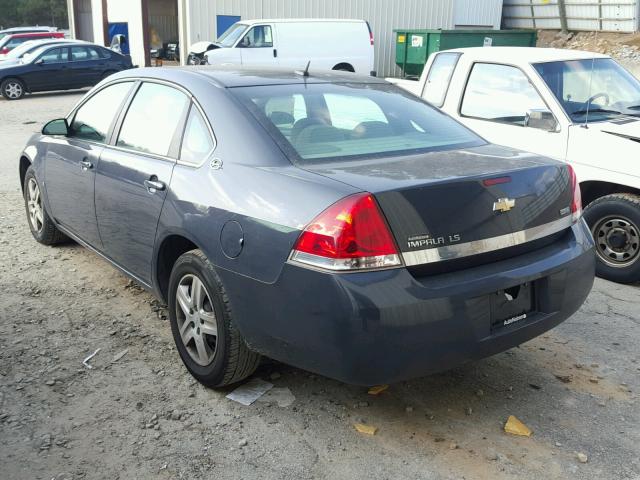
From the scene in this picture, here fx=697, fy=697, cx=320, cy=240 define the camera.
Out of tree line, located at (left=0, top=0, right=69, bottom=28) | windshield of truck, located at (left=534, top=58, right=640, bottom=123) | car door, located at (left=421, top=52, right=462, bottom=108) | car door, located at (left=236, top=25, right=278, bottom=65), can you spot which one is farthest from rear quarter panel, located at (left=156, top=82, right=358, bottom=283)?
tree line, located at (left=0, top=0, right=69, bottom=28)

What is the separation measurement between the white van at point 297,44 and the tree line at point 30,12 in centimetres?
5181

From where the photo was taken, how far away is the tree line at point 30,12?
207 feet

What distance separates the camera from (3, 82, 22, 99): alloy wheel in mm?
19145

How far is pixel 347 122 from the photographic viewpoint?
12.4ft

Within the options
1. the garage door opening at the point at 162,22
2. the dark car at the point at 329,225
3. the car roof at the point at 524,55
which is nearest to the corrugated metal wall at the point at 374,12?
the garage door opening at the point at 162,22

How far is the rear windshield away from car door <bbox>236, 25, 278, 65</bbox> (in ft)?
51.6

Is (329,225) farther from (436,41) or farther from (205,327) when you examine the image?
(436,41)

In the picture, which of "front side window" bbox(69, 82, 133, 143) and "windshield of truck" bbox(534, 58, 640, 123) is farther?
"windshield of truck" bbox(534, 58, 640, 123)

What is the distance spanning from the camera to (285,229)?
9.70 feet

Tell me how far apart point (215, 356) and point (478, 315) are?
1.32m

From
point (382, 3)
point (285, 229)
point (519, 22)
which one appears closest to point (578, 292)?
point (285, 229)

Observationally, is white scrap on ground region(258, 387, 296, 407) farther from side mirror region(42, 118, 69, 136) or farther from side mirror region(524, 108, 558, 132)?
side mirror region(524, 108, 558, 132)

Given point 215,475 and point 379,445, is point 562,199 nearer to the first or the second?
point 379,445

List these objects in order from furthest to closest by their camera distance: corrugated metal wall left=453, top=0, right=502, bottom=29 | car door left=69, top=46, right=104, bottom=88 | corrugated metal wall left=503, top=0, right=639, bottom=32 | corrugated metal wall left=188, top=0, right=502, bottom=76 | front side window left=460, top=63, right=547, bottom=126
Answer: corrugated metal wall left=453, top=0, right=502, bottom=29 < corrugated metal wall left=503, top=0, right=639, bottom=32 < corrugated metal wall left=188, top=0, right=502, bottom=76 < car door left=69, top=46, right=104, bottom=88 < front side window left=460, top=63, right=547, bottom=126
